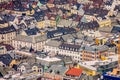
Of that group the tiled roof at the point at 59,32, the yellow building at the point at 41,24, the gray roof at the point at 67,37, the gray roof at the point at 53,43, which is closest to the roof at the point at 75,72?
the gray roof at the point at 53,43

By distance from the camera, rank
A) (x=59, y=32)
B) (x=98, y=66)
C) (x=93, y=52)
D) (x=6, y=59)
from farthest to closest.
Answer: (x=59, y=32) → (x=93, y=52) → (x=6, y=59) → (x=98, y=66)

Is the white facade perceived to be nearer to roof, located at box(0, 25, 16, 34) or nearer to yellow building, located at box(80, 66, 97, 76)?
yellow building, located at box(80, 66, 97, 76)

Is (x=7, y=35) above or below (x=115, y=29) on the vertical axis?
below

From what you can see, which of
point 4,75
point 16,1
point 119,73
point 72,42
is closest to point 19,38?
point 72,42

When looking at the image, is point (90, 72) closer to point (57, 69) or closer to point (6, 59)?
point (57, 69)

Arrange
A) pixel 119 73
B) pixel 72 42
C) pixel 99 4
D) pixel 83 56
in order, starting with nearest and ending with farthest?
Answer: pixel 119 73 < pixel 83 56 < pixel 72 42 < pixel 99 4

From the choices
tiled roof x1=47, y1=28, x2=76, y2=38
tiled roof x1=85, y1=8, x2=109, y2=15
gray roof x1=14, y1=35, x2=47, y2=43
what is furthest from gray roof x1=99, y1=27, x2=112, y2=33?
tiled roof x1=85, y1=8, x2=109, y2=15

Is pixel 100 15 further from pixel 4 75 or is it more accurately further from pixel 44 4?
pixel 4 75

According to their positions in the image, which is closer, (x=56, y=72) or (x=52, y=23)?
(x=56, y=72)

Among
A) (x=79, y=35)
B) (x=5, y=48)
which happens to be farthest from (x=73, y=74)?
(x=79, y=35)
